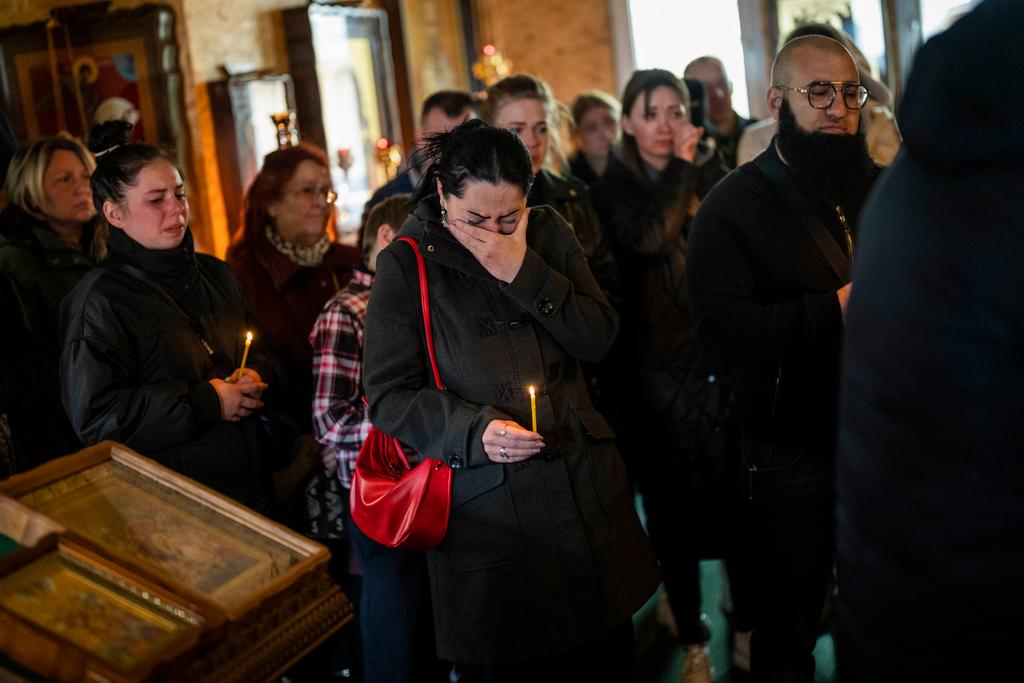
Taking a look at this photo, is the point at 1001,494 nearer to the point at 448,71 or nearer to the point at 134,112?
the point at 134,112

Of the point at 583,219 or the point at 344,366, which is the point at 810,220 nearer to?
the point at 583,219

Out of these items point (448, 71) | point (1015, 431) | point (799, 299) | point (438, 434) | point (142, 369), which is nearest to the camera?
point (1015, 431)

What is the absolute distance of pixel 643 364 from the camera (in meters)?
3.76

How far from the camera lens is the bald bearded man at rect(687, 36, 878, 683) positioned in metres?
2.76

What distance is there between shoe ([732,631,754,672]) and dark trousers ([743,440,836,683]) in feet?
2.43

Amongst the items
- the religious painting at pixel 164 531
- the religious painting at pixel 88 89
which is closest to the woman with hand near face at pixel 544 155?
the religious painting at pixel 164 531

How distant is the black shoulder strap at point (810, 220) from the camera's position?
9.02ft

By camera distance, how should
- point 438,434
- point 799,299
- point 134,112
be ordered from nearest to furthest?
1. point 438,434
2. point 799,299
3. point 134,112

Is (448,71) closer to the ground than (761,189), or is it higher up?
higher up

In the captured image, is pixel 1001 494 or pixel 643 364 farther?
pixel 643 364

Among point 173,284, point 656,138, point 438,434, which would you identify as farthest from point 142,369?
point 656,138

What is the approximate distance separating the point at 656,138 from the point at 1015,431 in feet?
8.51

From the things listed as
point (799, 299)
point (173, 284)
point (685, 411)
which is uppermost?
point (173, 284)

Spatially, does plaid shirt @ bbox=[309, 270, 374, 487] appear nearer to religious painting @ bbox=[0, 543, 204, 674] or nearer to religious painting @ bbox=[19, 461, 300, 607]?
religious painting @ bbox=[19, 461, 300, 607]
